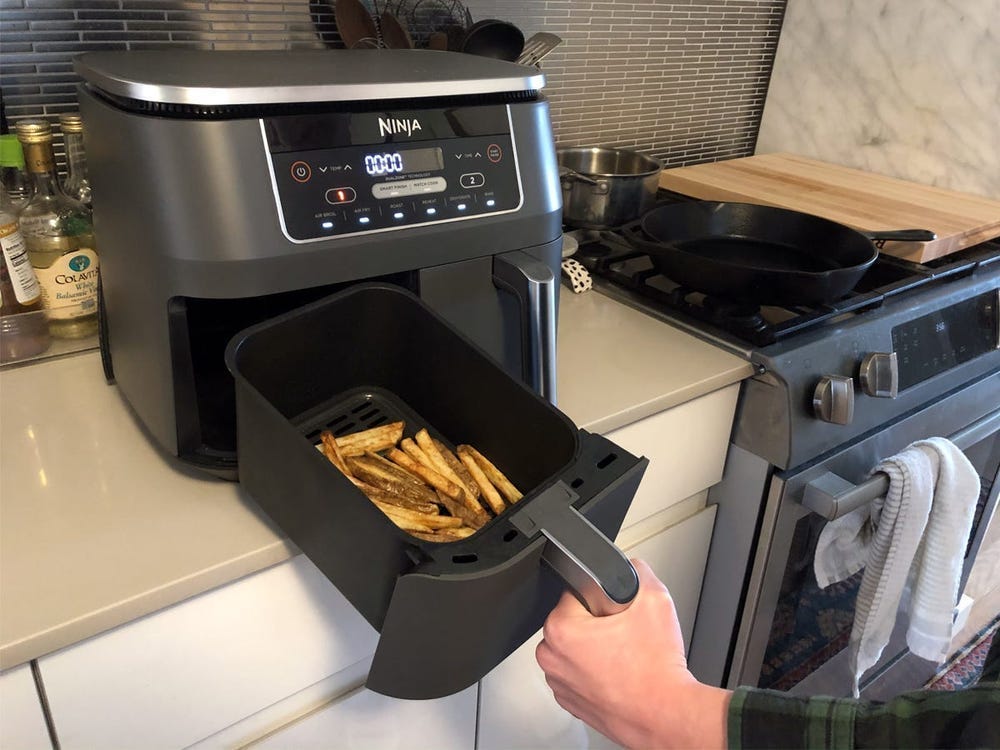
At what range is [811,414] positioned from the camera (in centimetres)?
95

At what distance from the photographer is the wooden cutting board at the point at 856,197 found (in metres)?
1.23

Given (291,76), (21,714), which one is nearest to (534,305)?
(291,76)

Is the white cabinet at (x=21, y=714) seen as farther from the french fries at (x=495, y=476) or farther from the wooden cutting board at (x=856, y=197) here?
the wooden cutting board at (x=856, y=197)

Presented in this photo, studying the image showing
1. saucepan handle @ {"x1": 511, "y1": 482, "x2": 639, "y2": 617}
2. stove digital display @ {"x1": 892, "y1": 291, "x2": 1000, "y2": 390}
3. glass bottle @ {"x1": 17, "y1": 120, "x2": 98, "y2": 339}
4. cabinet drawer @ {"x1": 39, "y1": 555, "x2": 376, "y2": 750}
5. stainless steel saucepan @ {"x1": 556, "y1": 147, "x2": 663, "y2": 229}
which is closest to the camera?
saucepan handle @ {"x1": 511, "y1": 482, "x2": 639, "y2": 617}

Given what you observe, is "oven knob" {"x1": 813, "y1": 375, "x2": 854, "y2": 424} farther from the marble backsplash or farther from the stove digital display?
the marble backsplash

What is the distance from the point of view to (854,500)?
0.97 meters

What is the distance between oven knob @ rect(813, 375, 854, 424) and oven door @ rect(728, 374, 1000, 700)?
9cm

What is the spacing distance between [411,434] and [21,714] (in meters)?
0.35

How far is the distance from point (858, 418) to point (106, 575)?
86 centimetres

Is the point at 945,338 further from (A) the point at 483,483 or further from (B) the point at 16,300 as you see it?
(B) the point at 16,300

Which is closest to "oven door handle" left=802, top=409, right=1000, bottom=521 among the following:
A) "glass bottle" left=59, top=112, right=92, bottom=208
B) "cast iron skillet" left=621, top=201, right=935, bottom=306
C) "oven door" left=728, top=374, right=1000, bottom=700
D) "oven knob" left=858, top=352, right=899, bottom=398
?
"oven door" left=728, top=374, right=1000, bottom=700

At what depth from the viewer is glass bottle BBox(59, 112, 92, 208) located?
0.80 meters

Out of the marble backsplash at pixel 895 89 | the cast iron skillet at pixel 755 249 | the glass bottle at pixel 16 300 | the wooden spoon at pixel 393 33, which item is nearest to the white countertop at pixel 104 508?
the glass bottle at pixel 16 300

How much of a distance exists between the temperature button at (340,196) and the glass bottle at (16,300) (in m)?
0.38
